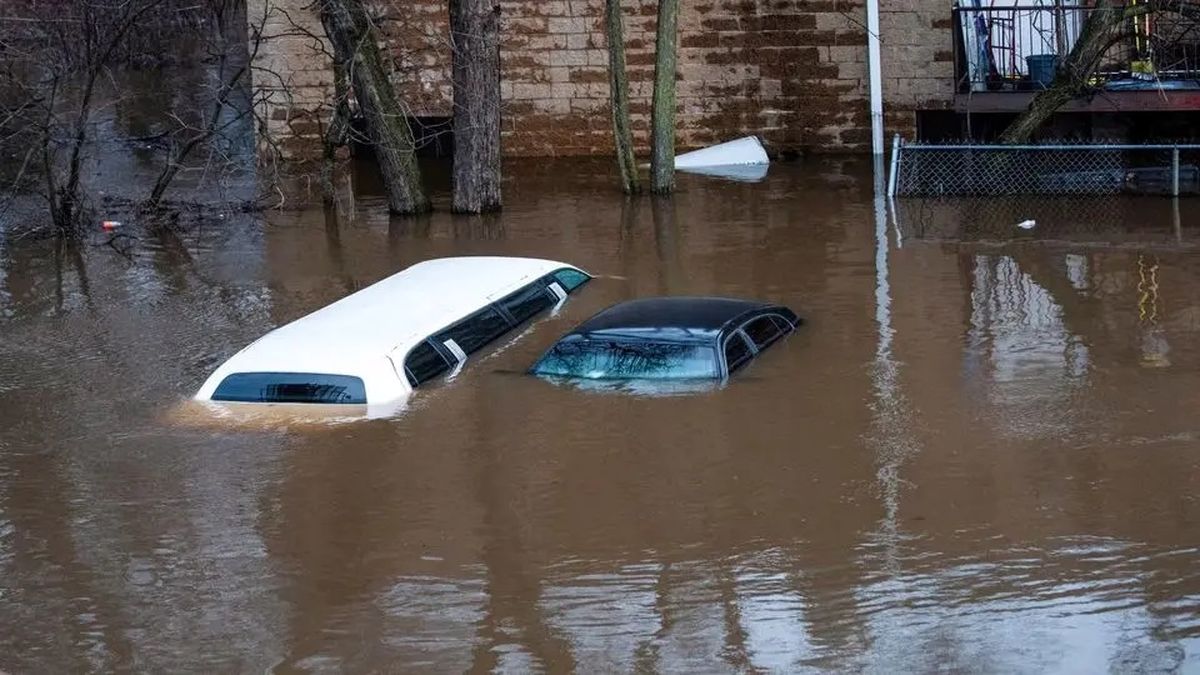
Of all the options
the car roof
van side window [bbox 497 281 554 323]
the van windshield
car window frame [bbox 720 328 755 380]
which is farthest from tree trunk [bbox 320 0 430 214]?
the van windshield

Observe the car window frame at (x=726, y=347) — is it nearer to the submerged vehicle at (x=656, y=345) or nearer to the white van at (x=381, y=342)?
the submerged vehicle at (x=656, y=345)

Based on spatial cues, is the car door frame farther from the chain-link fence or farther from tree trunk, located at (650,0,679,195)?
tree trunk, located at (650,0,679,195)

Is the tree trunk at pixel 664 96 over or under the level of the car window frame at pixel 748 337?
over

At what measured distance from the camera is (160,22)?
124ft

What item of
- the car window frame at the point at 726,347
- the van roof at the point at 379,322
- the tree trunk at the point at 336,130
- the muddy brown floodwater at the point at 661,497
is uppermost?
the tree trunk at the point at 336,130

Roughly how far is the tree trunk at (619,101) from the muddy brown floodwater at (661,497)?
5.63m

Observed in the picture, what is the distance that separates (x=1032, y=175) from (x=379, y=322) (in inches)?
465

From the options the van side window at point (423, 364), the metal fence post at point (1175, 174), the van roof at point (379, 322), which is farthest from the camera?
the metal fence post at point (1175, 174)

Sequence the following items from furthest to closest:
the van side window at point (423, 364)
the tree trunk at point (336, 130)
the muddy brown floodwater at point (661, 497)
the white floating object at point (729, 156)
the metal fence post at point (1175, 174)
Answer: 1. the white floating object at point (729, 156)
2. the tree trunk at point (336, 130)
3. the metal fence post at point (1175, 174)
4. the van side window at point (423, 364)
5. the muddy brown floodwater at point (661, 497)

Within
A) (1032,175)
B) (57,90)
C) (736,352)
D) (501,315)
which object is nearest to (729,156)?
(1032,175)

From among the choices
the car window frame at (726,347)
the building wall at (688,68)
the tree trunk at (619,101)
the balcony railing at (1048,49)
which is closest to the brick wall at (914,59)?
the building wall at (688,68)

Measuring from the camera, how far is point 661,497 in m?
10.3

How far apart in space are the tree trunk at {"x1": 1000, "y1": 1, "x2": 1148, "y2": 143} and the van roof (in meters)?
10.1

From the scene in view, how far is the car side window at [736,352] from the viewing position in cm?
1252
